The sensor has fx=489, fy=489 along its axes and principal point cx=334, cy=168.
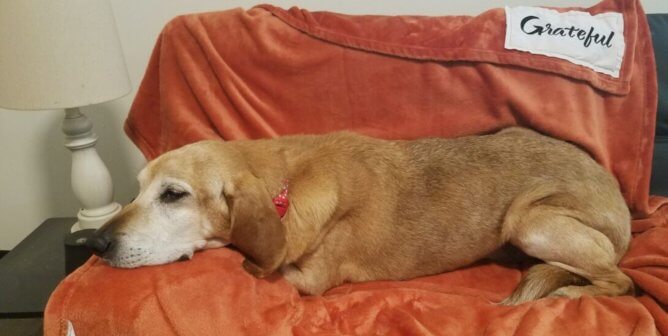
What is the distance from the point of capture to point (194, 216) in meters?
1.54

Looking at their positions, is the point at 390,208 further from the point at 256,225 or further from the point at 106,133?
the point at 106,133

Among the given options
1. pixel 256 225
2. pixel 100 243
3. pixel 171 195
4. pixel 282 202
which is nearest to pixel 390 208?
pixel 282 202

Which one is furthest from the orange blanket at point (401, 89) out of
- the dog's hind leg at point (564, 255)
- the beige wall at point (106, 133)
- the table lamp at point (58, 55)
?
the beige wall at point (106, 133)

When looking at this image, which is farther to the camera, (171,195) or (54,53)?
(54,53)

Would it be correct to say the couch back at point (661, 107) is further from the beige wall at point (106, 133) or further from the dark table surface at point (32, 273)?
the dark table surface at point (32, 273)

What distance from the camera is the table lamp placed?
5.34ft

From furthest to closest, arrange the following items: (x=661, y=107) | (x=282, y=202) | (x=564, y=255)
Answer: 1. (x=661, y=107)
2. (x=564, y=255)
3. (x=282, y=202)

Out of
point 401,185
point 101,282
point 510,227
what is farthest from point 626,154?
point 101,282

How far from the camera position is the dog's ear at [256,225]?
1.47 meters

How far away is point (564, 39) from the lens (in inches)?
74.5

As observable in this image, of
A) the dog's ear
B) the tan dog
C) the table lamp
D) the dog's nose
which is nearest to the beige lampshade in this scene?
the table lamp

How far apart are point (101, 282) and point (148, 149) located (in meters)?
→ 0.84

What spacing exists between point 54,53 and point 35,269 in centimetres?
97

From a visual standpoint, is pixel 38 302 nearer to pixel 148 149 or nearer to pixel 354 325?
pixel 148 149
